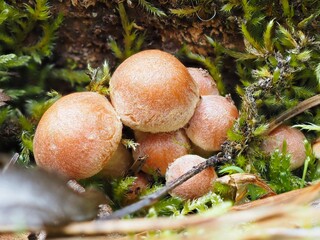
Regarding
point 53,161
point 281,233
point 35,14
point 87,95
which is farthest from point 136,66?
point 281,233

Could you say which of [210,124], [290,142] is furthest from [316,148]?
[210,124]

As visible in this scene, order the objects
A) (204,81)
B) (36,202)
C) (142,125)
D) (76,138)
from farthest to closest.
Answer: (204,81) < (142,125) < (76,138) < (36,202)

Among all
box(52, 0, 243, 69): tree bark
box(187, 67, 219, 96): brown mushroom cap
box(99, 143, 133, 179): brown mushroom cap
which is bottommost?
box(99, 143, 133, 179): brown mushroom cap

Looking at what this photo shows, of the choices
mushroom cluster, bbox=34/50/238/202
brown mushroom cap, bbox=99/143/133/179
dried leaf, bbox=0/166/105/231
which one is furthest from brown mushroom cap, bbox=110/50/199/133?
dried leaf, bbox=0/166/105/231

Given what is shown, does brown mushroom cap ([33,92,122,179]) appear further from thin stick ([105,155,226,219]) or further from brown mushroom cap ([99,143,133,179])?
thin stick ([105,155,226,219])

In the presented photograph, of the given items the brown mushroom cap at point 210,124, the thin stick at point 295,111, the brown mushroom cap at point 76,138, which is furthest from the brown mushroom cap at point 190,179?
the thin stick at point 295,111

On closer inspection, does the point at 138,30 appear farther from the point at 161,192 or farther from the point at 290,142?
the point at 161,192

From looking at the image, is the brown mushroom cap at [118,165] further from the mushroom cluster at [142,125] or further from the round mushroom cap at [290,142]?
the round mushroom cap at [290,142]
